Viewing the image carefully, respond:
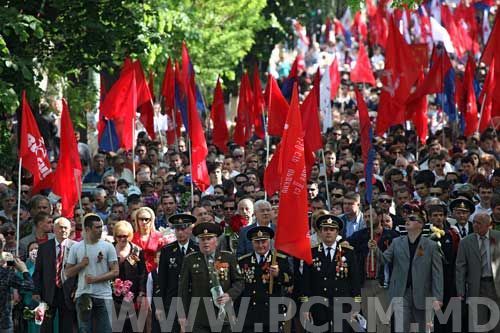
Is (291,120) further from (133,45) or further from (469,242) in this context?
(133,45)

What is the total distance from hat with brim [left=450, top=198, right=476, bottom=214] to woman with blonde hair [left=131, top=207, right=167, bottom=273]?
10.8ft

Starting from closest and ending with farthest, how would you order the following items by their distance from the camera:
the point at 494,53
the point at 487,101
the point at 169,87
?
the point at 494,53 < the point at 487,101 < the point at 169,87

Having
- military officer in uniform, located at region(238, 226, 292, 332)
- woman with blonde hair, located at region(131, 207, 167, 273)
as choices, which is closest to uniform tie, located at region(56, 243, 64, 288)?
woman with blonde hair, located at region(131, 207, 167, 273)

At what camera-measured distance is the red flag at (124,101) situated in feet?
81.0

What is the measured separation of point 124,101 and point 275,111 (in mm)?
3614

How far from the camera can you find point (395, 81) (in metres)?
26.7

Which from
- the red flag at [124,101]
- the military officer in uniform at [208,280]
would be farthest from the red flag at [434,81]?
the military officer in uniform at [208,280]

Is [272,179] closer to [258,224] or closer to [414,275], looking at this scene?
[258,224]

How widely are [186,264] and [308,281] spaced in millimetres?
1287

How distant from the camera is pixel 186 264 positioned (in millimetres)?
16141

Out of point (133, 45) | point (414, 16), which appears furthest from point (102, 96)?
point (414, 16)

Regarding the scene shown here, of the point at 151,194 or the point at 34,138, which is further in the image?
the point at 151,194

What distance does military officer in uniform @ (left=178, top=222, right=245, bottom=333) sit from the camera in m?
15.9

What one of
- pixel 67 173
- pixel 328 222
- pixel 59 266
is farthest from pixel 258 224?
pixel 67 173
